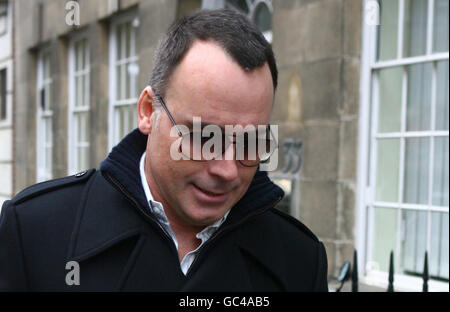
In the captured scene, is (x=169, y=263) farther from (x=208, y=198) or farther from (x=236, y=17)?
(x=236, y=17)

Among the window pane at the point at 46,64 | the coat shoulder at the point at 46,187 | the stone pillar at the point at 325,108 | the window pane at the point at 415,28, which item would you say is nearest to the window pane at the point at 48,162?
the window pane at the point at 46,64

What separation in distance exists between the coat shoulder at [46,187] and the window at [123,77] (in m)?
6.01

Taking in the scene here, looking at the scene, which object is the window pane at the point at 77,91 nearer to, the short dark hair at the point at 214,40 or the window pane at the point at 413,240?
the window pane at the point at 413,240

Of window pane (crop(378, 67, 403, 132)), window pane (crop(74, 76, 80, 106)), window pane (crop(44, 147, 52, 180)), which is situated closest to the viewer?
window pane (crop(378, 67, 403, 132))

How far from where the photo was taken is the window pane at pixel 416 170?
4.29m

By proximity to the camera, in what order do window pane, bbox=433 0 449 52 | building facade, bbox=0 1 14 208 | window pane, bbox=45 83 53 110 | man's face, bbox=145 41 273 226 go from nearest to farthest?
man's face, bbox=145 41 273 226 → window pane, bbox=433 0 449 52 → window pane, bbox=45 83 53 110 → building facade, bbox=0 1 14 208

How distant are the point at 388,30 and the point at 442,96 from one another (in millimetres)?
848

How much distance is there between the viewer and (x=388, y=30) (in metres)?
4.55

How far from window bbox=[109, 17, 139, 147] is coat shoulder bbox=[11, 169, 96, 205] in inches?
237

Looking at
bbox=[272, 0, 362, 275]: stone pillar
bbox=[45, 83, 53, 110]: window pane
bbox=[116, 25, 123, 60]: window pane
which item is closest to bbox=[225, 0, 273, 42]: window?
bbox=[272, 0, 362, 275]: stone pillar

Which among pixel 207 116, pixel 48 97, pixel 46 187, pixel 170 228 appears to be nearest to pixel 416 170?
pixel 170 228

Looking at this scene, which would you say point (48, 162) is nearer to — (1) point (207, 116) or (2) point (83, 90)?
(2) point (83, 90)

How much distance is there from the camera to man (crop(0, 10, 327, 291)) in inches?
62.3

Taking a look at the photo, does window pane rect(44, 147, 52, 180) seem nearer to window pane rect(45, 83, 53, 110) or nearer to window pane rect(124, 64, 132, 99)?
window pane rect(45, 83, 53, 110)
